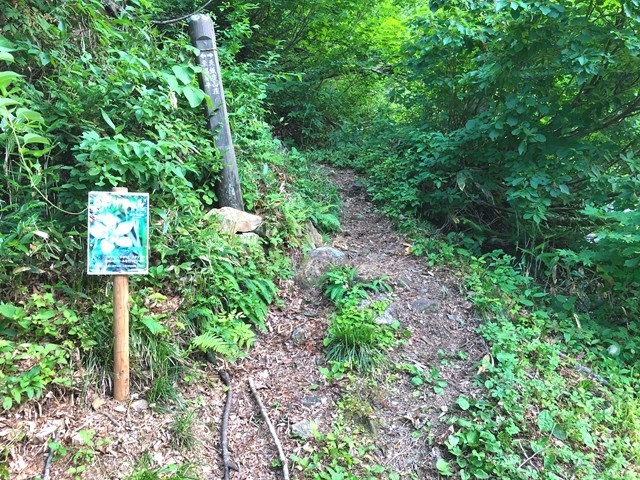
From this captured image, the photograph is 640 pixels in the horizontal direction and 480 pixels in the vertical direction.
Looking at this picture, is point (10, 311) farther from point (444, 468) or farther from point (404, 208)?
point (404, 208)

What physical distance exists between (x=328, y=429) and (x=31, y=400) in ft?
6.60

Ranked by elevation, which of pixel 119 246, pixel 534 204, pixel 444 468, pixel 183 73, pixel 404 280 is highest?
pixel 183 73

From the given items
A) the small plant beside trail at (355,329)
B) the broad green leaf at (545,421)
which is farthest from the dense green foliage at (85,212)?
the broad green leaf at (545,421)

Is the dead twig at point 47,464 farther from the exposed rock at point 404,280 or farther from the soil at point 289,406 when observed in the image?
the exposed rock at point 404,280

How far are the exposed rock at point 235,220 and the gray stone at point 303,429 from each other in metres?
1.97

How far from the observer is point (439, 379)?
3.50 metres

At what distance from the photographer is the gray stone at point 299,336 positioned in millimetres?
3822

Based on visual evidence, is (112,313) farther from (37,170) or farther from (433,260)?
(433,260)

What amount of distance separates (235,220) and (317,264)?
3.53ft

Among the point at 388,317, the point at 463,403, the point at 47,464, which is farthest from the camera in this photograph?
the point at 388,317

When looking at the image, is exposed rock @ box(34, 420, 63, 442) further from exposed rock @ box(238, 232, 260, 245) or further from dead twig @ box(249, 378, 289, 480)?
exposed rock @ box(238, 232, 260, 245)

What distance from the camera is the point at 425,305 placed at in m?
4.33

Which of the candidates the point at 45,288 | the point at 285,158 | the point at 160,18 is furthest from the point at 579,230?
the point at 160,18

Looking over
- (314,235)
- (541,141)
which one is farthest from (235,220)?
(541,141)
